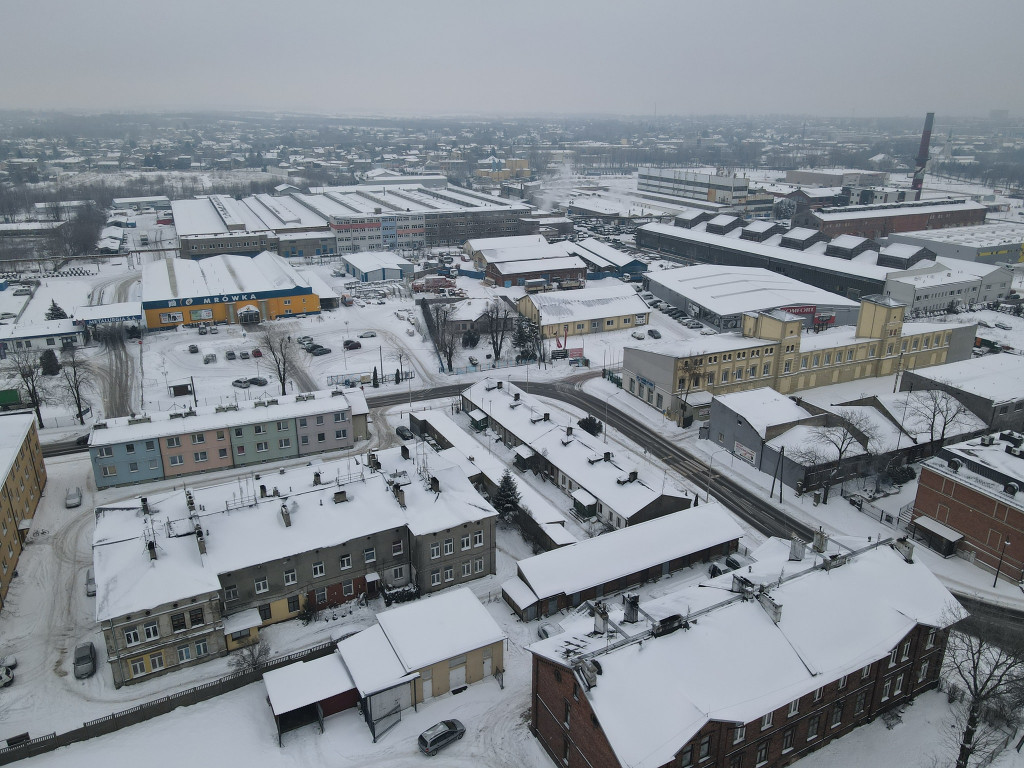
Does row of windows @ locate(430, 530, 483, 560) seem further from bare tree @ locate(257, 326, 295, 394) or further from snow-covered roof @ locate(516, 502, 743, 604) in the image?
bare tree @ locate(257, 326, 295, 394)

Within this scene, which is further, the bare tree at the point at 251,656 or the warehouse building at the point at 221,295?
the warehouse building at the point at 221,295

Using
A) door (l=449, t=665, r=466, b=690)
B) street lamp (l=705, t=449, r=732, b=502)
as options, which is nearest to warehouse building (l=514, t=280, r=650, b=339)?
street lamp (l=705, t=449, r=732, b=502)

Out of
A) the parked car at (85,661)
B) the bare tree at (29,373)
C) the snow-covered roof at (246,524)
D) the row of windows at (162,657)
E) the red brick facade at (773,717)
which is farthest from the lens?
the bare tree at (29,373)

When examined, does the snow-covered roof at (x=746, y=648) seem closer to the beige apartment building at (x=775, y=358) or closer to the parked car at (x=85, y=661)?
the parked car at (x=85, y=661)

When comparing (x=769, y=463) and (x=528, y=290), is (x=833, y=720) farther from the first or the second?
(x=528, y=290)

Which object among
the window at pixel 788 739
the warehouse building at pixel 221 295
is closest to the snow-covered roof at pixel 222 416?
the warehouse building at pixel 221 295

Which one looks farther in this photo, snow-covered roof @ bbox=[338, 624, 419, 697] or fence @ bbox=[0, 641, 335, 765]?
snow-covered roof @ bbox=[338, 624, 419, 697]

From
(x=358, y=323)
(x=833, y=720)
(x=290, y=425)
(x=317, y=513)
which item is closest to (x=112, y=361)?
(x=358, y=323)
